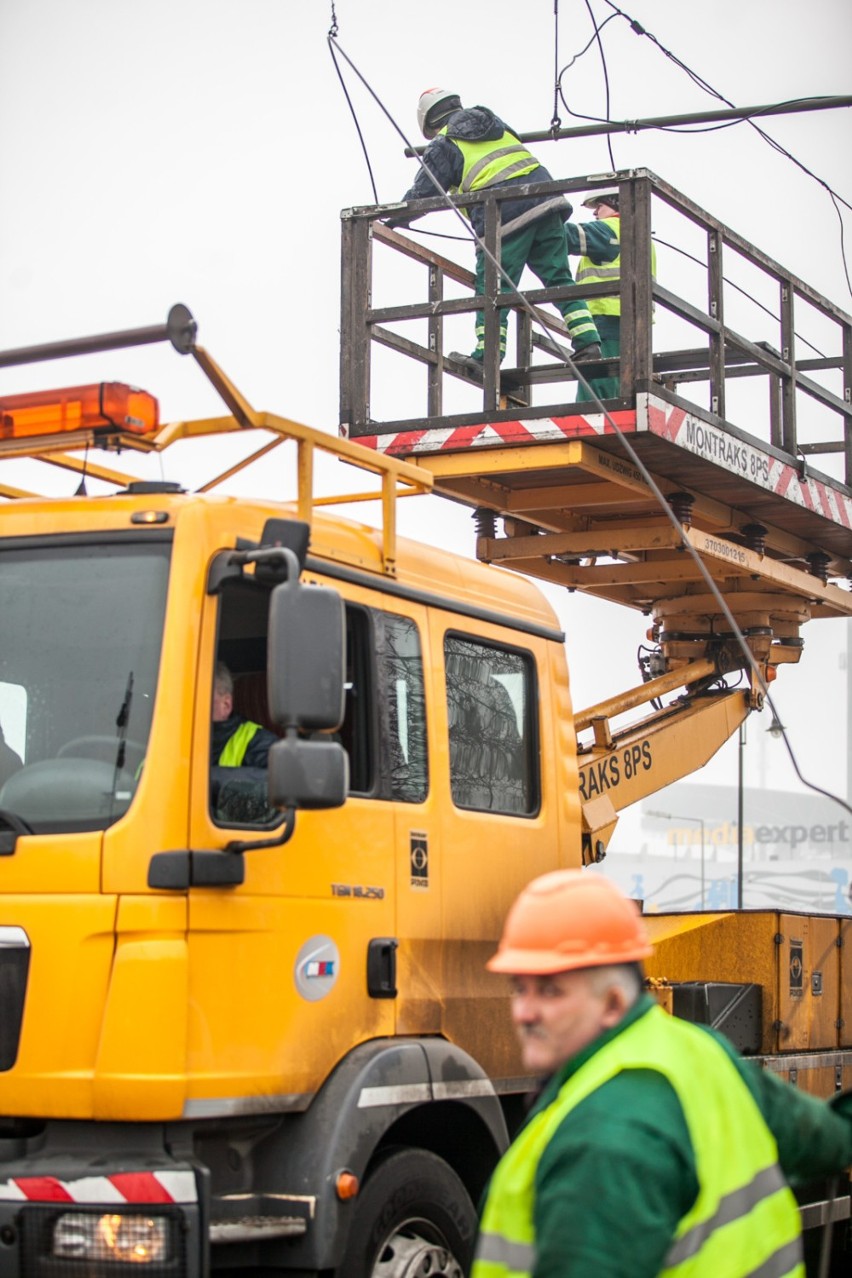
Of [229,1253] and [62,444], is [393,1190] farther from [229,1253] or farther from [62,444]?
[62,444]

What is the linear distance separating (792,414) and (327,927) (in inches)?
194

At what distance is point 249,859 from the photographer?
15.6ft

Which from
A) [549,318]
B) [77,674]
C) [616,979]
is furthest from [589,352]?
[616,979]

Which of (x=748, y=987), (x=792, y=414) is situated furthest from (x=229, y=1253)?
(x=792, y=414)

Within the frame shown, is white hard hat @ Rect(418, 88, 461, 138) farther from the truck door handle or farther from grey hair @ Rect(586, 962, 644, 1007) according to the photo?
grey hair @ Rect(586, 962, 644, 1007)

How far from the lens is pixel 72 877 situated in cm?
455

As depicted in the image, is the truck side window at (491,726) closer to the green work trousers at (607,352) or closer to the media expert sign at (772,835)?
the green work trousers at (607,352)

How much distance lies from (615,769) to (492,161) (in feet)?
9.15

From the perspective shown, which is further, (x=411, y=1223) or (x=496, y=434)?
(x=496, y=434)

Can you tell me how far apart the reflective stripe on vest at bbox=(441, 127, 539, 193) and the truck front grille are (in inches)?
186

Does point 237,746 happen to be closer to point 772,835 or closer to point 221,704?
point 221,704

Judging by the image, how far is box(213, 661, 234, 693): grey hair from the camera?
4.86 metres

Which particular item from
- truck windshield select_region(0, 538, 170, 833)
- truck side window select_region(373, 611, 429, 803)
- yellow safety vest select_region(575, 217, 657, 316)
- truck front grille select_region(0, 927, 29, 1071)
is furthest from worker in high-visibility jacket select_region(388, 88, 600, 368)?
truck front grille select_region(0, 927, 29, 1071)

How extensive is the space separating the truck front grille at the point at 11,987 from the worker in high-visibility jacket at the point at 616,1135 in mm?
2159
